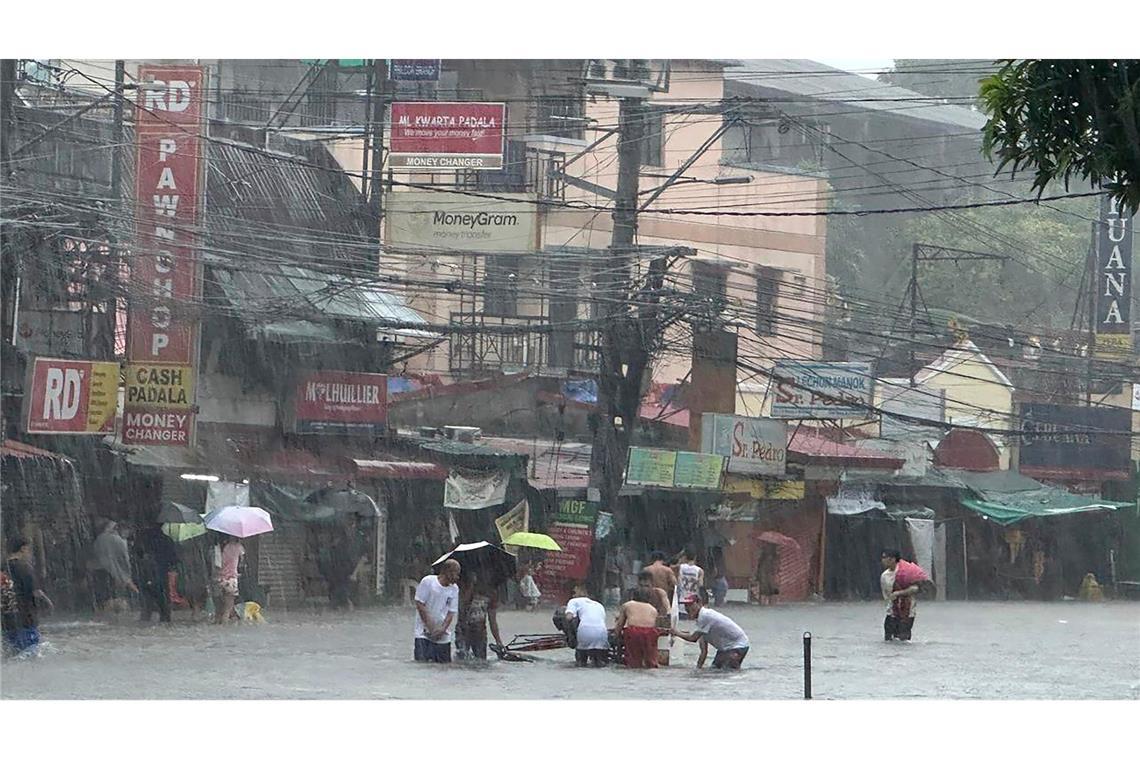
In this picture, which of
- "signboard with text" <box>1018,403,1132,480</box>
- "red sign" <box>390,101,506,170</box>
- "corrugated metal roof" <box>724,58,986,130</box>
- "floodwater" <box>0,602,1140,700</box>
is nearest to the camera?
"floodwater" <box>0,602,1140,700</box>

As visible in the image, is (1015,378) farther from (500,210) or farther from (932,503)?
(500,210)

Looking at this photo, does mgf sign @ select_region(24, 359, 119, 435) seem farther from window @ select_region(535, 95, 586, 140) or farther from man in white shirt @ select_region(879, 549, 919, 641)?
man in white shirt @ select_region(879, 549, 919, 641)

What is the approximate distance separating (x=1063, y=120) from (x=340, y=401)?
10.7m

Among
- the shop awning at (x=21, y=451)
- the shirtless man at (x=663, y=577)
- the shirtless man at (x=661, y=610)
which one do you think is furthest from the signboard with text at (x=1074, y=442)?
the shop awning at (x=21, y=451)

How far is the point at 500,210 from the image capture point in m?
14.7

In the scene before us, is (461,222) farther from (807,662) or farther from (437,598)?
(807,662)

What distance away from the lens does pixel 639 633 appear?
1304 centimetres

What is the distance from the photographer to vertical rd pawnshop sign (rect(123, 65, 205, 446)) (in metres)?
14.4

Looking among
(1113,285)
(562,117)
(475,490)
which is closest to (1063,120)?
(562,117)

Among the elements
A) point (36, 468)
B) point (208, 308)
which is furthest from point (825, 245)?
point (36, 468)

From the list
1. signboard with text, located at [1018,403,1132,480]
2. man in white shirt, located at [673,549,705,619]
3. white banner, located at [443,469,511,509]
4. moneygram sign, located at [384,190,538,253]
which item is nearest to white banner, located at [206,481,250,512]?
white banner, located at [443,469,511,509]

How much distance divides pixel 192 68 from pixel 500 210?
3084mm

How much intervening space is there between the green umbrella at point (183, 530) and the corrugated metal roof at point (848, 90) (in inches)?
263

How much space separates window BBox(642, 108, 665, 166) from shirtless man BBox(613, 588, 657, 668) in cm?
444
